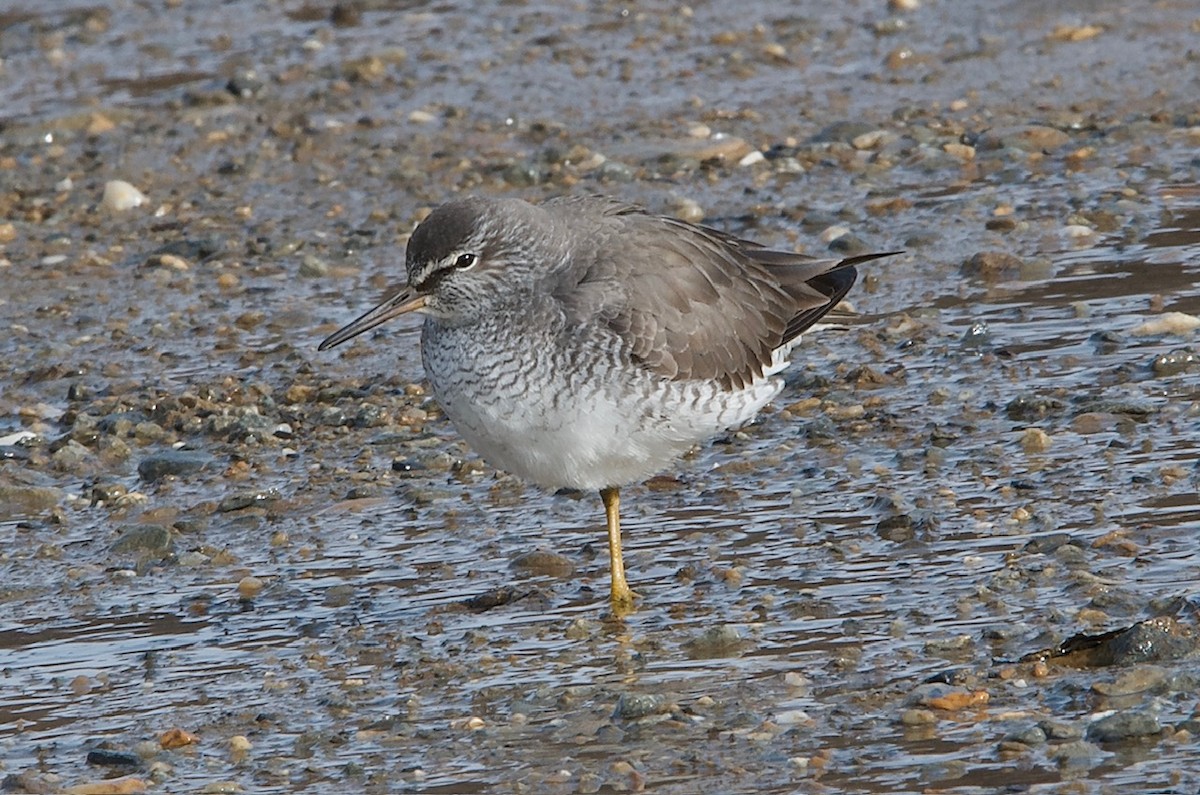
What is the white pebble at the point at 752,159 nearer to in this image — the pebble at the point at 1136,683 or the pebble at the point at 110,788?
the pebble at the point at 1136,683

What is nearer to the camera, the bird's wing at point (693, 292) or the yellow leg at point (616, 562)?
the yellow leg at point (616, 562)

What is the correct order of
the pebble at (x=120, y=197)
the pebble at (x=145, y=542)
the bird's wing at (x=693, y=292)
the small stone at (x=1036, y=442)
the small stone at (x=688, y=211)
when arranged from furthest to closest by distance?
1. the pebble at (x=120, y=197)
2. the small stone at (x=688, y=211)
3. the small stone at (x=1036, y=442)
4. the pebble at (x=145, y=542)
5. the bird's wing at (x=693, y=292)

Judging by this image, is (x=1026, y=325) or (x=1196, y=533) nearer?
(x=1196, y=533)

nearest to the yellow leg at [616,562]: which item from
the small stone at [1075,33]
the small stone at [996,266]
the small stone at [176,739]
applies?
the small stone at [176,739]

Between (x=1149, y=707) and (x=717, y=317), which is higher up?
(x=717, y=317)

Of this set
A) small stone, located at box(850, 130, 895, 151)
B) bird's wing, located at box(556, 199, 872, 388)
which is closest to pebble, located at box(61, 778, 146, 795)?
bird's wing, located at box(556, 199, 872, 388)

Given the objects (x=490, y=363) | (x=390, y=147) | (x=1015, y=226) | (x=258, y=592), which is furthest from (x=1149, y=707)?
(x=390, y=147)

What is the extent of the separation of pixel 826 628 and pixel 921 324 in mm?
3337

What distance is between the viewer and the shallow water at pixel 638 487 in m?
6.14

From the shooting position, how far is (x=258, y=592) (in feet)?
Answer: 25.0

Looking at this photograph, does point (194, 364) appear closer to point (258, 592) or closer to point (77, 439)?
point (77, 439)

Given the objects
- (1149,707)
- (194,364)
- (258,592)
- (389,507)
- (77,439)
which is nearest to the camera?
(1149,707)

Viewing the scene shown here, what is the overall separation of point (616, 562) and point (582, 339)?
85 centimetres

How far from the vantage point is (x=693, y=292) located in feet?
25.6
